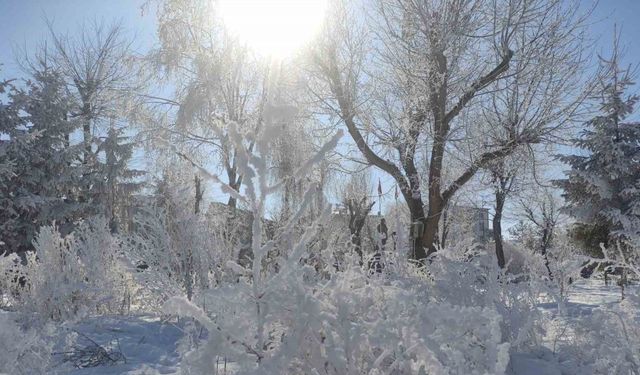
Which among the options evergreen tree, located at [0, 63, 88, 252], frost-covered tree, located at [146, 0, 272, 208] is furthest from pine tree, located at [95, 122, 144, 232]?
frost-covered tree, located at [146, 0, 272, 208]

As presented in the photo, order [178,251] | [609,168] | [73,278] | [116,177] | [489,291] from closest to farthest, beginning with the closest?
[489,291] < [178,251] < [73,278] < [609,168] < [116,177]

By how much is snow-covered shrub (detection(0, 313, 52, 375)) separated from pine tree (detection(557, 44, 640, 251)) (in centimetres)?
1476

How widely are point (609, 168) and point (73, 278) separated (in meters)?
14.7

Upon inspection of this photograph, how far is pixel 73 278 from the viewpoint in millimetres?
4844

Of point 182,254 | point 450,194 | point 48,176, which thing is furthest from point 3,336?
point 48,176

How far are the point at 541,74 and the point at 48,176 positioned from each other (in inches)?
557

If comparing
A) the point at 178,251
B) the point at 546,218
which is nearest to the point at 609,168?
the point at 546,218

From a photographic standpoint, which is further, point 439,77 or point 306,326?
point 439,77

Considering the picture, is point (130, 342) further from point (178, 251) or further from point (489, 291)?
point (489, 291)

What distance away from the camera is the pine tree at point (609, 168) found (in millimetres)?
13953

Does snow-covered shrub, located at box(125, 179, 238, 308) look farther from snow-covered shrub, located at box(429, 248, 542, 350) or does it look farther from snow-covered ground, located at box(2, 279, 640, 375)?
snow-covered shrub, located at box(429, 248, 542, 350)

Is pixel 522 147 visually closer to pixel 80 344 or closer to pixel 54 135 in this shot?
pixel 80 344

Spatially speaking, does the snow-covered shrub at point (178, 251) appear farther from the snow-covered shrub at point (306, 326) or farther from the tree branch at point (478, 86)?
the tree branch at point (478, 86)

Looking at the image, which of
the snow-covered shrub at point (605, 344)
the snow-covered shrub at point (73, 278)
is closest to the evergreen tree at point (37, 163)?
the snow-covered shrub at point (73, 278)
